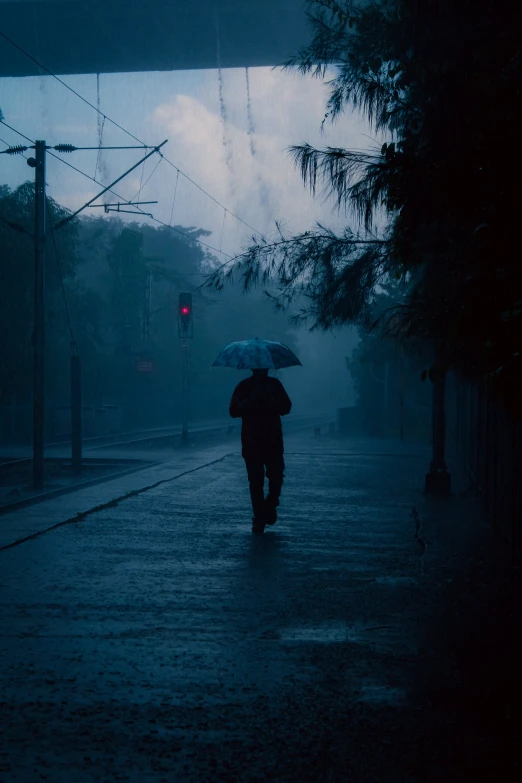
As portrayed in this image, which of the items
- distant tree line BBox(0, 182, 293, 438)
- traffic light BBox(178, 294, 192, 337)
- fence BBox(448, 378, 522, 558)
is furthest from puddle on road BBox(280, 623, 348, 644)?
traffic light BBox(178, 294, 192, 337)

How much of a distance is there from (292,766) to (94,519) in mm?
7778

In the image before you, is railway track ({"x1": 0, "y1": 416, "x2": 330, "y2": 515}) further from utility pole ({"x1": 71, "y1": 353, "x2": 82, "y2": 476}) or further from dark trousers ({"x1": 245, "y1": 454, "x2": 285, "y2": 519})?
dark trousers ({"x1": 245, "y1": 454, "x2": 285, "y2": 519})

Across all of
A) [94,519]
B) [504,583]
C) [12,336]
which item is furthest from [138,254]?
[504,583]

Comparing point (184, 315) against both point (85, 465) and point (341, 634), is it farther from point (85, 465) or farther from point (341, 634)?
point (341, 634)

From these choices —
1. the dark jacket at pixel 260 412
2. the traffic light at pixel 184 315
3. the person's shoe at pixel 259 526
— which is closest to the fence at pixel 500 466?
the dark jacket at pixel 260 412

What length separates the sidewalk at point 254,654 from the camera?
4.16 metres

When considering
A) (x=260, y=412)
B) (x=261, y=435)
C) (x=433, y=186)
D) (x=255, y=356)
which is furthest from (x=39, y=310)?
(x=433, y=186)

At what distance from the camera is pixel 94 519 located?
37.9 feet

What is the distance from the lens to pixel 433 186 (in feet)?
20.9

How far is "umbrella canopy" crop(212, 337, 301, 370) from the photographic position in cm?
1067

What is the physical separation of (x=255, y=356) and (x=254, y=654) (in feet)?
17.7

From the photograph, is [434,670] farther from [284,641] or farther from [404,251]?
[404,251]

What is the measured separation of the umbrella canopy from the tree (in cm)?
87

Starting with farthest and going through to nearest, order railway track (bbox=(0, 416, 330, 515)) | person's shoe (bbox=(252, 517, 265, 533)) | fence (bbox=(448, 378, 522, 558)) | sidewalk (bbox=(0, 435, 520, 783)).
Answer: railway track (bbox=(0, 416, 330, 515)), person's shoe (bbox=(252, 517, 265, 533)), fence (bbox=(448, 378, 522, 558)), sidewalk (bbox=(0, 435, 520, 783))
